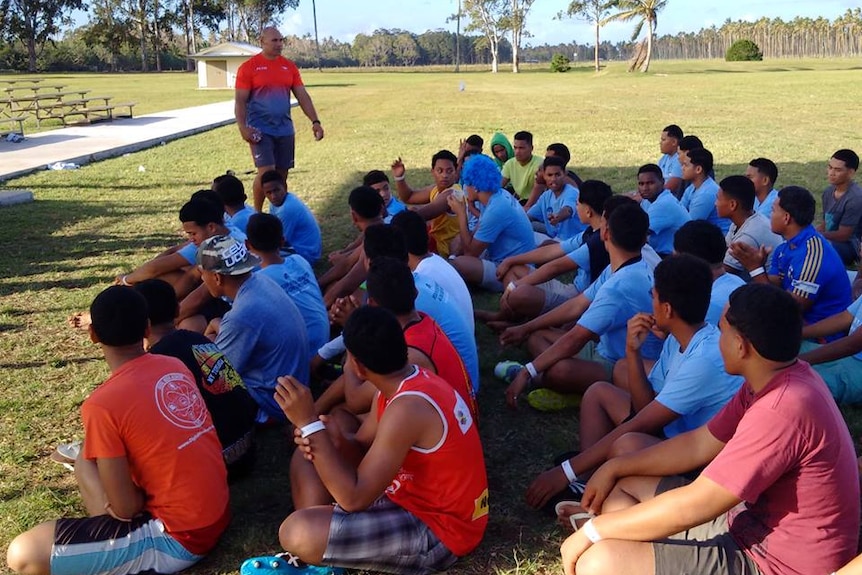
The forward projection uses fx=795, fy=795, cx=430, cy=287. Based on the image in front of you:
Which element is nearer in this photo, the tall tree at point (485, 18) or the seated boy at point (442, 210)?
the seated boy at point (442, 210)

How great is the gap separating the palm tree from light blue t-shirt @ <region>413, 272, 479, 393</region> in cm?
5417

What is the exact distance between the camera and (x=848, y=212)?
276 inches

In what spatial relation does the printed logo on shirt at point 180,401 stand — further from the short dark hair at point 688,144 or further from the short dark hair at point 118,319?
the short dark hair at point 688,144

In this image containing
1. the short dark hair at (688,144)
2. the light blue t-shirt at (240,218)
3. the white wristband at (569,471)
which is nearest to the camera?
the white wristband at (569,471)

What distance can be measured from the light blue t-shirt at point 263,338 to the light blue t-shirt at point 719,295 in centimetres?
217

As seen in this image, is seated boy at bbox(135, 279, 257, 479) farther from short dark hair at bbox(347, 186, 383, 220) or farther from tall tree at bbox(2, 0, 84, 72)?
tall tree at bbox(2, 0, 84, 72)

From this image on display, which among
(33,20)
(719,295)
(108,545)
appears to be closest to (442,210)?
(719,295)

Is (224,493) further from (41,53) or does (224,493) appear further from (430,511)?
(41,53)

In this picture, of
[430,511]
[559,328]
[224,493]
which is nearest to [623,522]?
[430,511]

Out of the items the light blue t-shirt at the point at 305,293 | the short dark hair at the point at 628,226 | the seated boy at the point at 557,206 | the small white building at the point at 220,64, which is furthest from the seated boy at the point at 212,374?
the small white building at the point at 220,64

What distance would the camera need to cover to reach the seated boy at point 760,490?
233 centimetres

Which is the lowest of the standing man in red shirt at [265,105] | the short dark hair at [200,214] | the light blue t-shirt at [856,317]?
the light blue t-shirt at [856,317]

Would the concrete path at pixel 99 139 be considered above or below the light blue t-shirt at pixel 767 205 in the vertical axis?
above

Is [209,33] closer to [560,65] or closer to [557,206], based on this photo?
[560,65]
